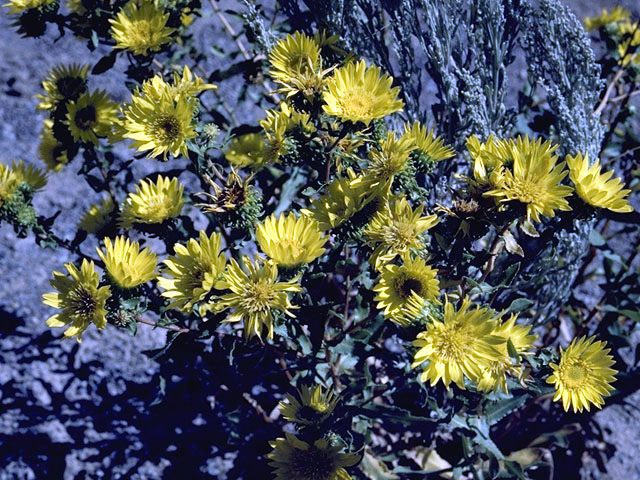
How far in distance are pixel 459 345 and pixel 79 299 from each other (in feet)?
3.41

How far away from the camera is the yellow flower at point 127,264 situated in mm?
1606

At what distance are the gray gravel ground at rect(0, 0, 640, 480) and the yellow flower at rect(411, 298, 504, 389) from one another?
4.50ft

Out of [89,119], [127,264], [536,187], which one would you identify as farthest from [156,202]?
[536,187]

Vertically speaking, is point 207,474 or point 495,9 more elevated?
point 495,9

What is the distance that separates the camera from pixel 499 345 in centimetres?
154

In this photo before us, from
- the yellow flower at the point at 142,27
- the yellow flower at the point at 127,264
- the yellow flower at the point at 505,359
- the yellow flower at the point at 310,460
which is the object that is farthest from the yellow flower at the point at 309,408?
the yellow flower at the point at 142,27

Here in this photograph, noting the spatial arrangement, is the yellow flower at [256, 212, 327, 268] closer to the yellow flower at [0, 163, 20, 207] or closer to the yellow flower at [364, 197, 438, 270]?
the yellow flower at [364, 197, 438, 270]

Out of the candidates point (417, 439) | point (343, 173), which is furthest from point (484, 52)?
point (417, 439)

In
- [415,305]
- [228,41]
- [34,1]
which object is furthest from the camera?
[228,41]

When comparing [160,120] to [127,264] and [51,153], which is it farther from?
[51,153]

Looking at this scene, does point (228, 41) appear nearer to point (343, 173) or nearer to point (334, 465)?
point (343, 173)

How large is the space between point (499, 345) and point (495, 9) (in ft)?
3.47

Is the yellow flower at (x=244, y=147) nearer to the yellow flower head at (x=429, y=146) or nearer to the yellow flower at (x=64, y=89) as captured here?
the yellow flower at (x=64, y=89)

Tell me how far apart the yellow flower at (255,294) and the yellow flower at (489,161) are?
52 centimetres
